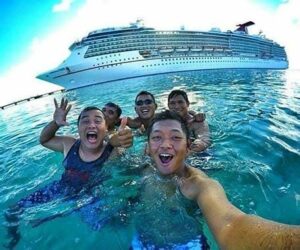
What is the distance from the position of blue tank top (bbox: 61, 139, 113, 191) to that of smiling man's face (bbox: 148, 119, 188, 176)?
5.41 feet

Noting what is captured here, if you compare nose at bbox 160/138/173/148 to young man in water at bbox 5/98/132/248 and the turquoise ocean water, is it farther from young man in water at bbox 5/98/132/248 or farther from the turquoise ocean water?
young man in water at bbox 5/98/132/248

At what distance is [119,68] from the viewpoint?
173ft

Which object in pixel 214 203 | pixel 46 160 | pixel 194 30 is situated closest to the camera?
pixel 214 203

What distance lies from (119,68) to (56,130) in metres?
48.9

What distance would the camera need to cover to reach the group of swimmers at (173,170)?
5.56ft

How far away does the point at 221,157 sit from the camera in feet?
18.9

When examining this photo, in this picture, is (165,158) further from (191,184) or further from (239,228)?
(239,228)

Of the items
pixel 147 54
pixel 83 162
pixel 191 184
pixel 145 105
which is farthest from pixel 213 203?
pixel 147 54

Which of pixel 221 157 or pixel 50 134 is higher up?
pixel 50 134

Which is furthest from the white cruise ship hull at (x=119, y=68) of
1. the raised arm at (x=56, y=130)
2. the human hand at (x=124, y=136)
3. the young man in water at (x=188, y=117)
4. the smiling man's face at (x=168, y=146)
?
the smiling man's face at (x=168, y=146)

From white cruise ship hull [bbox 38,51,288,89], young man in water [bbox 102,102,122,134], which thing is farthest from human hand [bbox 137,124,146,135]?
white cruise ship hull [bbox 38,51,288,89]

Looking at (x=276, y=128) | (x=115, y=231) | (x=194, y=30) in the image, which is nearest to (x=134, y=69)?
(x=194, y=30)

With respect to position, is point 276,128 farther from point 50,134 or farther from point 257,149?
point 50,134

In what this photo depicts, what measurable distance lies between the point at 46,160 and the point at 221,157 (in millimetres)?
4612
